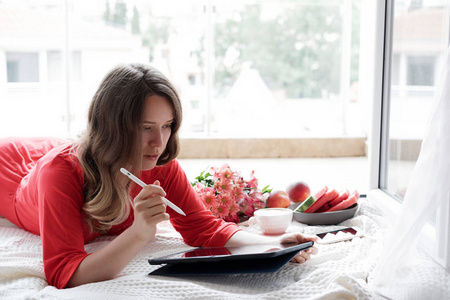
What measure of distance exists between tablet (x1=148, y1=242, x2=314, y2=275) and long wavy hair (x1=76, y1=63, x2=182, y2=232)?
207 millimetres

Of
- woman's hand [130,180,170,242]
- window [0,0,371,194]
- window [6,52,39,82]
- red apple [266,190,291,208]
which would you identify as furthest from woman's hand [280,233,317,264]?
window [6,52,39,82]

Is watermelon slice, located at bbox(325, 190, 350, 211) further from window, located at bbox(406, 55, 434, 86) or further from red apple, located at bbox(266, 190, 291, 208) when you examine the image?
window, located at bbox(406, 55, 434, 86)

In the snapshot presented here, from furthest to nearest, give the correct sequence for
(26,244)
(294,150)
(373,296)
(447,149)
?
(294,150) < (26,244) < (373,296) < (447,149)

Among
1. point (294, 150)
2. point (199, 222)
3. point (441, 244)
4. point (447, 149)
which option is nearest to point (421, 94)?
point (441, 244)

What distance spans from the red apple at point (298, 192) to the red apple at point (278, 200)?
85 mm

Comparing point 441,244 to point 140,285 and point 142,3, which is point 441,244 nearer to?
point 140,285

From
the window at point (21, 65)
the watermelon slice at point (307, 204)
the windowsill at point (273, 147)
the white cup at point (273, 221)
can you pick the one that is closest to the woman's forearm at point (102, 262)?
the white cup at point (273, 221)

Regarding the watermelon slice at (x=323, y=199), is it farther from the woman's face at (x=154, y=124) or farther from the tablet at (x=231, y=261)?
the woman's face at (x=154, y=124)

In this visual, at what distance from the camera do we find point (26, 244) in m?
1.55

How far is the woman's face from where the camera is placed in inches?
51.0

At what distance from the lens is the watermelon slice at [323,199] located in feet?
6.15

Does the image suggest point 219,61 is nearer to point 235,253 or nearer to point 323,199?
point 323,199

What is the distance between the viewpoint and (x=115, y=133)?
4.19 feet

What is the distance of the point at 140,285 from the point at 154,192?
9.0 inches
